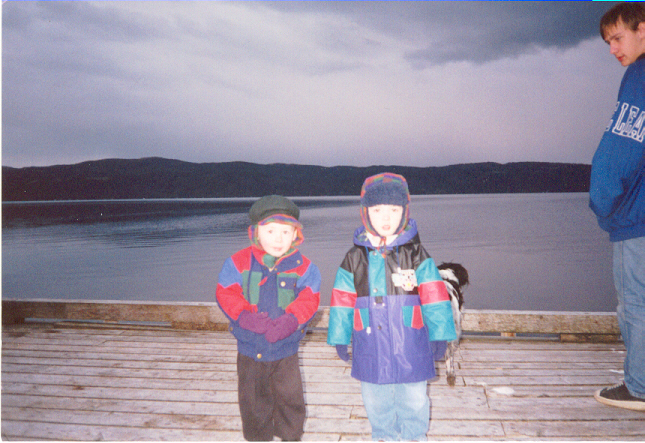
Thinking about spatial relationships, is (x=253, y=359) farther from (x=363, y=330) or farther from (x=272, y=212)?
(x=272, y=212)

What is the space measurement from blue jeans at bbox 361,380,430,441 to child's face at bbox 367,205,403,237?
873 millimetres

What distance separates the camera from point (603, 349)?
418 cm

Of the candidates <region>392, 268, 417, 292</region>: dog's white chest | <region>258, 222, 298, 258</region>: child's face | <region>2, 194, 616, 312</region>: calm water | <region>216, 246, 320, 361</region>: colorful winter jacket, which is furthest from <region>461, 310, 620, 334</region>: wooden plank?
<region>2, 194, 616, 312</region>: calm water

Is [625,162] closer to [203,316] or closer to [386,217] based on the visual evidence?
[386,217]

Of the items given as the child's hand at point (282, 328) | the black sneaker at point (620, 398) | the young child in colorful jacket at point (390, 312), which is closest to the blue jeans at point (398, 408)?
the young child in colorful jacket at point (390, 312)

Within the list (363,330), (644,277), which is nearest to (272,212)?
(363,330)

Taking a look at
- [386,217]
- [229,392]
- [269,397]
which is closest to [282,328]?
[269,397]

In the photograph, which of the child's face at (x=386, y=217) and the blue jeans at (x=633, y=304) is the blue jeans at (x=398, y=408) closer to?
the child's face at (x=386, y=217)

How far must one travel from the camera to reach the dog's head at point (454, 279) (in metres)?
4.07

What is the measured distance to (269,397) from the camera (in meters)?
2.64

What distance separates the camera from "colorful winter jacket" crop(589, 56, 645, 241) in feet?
8.89

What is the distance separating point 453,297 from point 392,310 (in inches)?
71.2

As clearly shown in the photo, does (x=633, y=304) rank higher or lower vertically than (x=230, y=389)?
higher

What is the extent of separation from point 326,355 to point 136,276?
65.4ft
